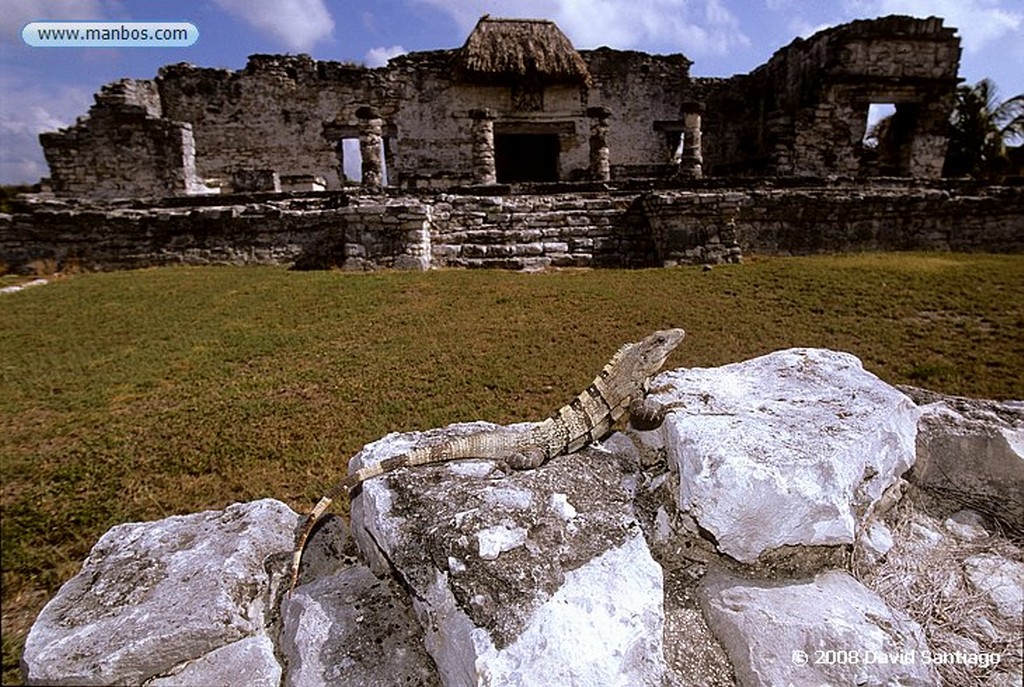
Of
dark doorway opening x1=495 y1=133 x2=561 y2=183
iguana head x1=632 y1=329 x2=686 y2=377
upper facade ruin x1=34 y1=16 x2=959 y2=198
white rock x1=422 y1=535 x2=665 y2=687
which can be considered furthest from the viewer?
dark doorway opening x1=495 y1=133 x2=561 y2=183

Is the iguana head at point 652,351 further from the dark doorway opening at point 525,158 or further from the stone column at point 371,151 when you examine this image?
the dark doorway opening at point 525,158

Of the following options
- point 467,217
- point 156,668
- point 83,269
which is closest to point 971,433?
point 156,668

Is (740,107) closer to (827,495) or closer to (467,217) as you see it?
(467,217)

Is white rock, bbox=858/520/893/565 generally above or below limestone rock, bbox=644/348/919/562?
below

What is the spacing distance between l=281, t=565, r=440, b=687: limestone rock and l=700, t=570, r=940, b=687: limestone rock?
1062 mm

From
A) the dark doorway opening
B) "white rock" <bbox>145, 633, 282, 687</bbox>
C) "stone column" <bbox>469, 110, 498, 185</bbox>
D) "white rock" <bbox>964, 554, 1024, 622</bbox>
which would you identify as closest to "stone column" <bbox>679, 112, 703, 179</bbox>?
"stone column" <bbox>469, 110, 498, 185</bbox>

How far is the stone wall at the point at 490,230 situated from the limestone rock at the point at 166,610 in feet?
25.5

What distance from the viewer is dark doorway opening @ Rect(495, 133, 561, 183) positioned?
2197 cm

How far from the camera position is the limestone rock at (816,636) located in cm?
170

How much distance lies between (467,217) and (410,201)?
1.22 metres

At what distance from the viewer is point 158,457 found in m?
3.75

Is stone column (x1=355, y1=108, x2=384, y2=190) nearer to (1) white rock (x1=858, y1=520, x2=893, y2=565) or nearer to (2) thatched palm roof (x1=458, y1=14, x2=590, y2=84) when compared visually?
(2) thatched palm roof (x1=458, y1=14, x2=590, y2=84)

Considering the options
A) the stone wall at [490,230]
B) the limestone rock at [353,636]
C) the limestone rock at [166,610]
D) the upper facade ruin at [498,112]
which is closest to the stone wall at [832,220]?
the stone wall at [490,230]

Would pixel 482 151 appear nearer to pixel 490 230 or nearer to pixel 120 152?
pixel 490 230
